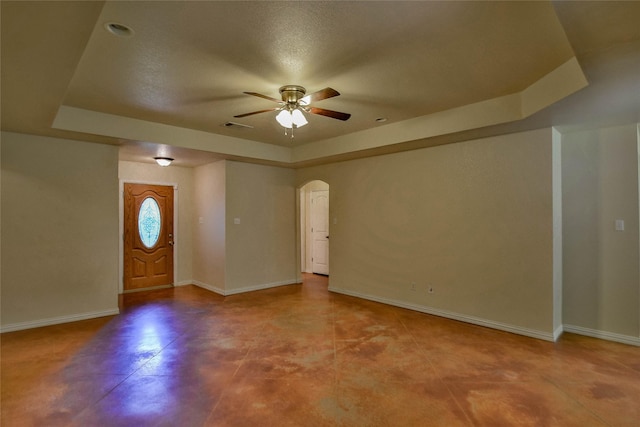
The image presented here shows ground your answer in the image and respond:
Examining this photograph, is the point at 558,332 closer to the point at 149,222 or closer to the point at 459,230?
the point at 459,230

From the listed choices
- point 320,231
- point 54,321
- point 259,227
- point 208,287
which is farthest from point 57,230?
point 320,231

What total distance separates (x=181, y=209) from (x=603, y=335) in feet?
22.7

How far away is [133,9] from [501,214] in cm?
416

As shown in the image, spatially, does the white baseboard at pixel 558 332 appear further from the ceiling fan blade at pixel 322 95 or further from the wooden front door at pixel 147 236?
the wooden front door at pixel 147 236

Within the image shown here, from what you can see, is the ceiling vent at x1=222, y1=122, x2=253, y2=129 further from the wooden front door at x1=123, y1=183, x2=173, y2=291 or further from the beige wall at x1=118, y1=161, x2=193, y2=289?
the wooden front door at x1=123, y1=183, x2=173, y2=291

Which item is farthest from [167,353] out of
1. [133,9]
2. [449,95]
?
[449,95]

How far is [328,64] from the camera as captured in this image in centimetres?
280

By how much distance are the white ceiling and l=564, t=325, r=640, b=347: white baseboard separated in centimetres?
233

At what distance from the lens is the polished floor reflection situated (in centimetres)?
233

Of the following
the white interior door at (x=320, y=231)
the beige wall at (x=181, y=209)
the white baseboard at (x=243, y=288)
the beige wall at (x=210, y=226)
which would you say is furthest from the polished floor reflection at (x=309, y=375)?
the white interior door at (x=320, y=231)

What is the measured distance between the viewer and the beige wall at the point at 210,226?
5996 mm

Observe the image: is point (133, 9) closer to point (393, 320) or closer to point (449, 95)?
point (449, 95)

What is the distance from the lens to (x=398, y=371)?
297cm

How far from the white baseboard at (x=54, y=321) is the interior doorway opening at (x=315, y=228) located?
4103 mm
